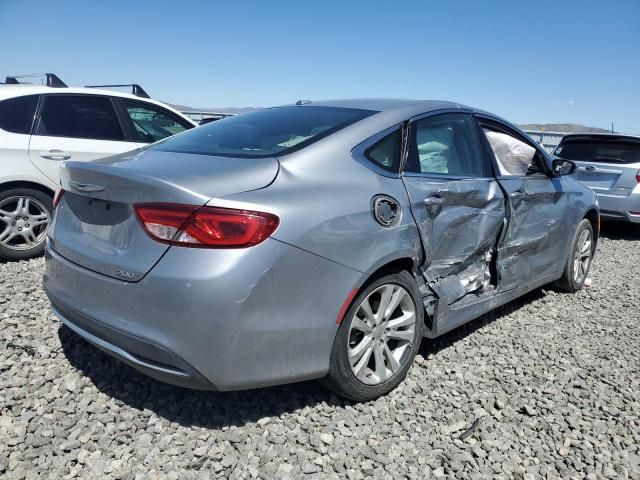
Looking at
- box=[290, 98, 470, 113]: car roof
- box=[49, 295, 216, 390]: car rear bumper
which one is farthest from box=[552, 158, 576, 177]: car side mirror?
box=[49, 295, 216, 390]: car rear bumper

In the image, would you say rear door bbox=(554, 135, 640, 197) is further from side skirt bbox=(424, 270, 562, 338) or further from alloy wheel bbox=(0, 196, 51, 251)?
alloy wheel bbox=(0, 196, 51, 251)

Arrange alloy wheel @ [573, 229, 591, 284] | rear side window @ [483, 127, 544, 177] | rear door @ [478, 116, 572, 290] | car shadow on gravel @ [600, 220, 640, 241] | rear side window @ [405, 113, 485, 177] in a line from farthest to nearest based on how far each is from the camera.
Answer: car shadow on gravel @ [600, 220, 640, 241]
alloy wheel @ [573, 229, 591, 284]
rear side window @ [483, 127, 544, 177]
rear door @ [478, 116, 572, 290]
rear side window @ [405, 113, 485, 177]

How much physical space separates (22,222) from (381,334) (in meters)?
3.68

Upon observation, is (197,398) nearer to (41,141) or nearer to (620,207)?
(41,141)

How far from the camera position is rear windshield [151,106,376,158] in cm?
256

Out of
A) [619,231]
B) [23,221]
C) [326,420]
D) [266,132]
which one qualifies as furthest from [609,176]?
[23,221]

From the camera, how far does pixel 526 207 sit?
3.66 metres

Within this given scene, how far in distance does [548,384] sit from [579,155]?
5.94 m

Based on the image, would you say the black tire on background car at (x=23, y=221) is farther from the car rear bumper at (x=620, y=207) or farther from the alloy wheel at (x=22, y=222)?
the car rear bumper at (x=620, y=207)

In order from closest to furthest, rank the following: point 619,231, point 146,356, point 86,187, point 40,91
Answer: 1. point 146,356
2. point 86,187
3. point 40,91
4. point 619,231

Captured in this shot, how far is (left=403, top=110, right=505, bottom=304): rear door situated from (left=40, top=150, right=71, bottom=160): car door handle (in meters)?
3.51

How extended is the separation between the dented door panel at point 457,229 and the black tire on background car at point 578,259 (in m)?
1.49

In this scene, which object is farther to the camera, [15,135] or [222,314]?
[15,135]

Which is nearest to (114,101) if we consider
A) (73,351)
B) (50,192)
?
(50,192)
